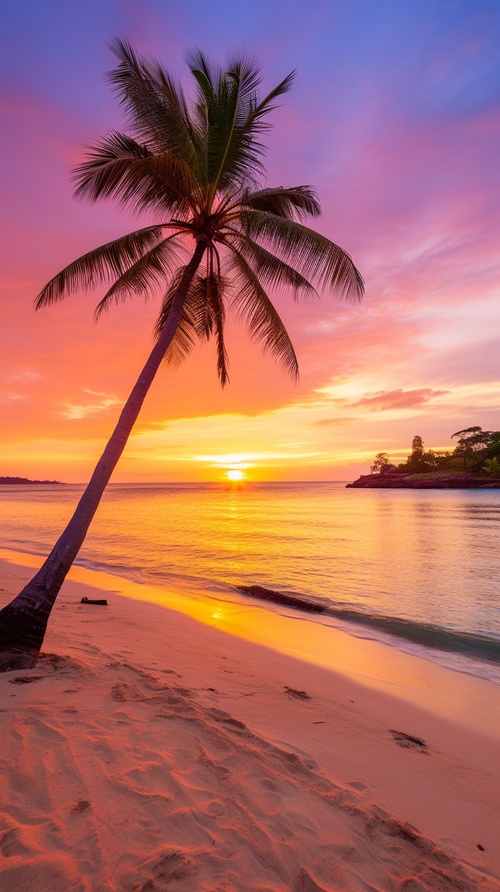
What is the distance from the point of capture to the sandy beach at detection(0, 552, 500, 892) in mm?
2652

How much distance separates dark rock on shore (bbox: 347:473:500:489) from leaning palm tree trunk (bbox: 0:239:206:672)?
346 ft

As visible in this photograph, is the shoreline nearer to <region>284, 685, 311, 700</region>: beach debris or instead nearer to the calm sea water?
the calm sea water

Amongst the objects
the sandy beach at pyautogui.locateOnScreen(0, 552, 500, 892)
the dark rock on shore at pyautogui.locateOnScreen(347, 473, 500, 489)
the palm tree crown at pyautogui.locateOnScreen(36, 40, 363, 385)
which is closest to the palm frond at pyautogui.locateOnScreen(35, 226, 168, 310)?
the palm tree crown at pyautogui.locateOnScreen(36, 40, 363, 385)

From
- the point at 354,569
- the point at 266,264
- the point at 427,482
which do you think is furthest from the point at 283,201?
the point at 427,482

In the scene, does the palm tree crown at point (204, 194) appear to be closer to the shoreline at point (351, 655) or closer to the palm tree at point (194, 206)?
the palm tree at point (194, 206)

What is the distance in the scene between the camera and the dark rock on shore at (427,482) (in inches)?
3984

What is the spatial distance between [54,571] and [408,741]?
510cm

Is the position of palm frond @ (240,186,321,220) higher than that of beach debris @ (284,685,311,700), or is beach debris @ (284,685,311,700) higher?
palm frond @ (240,186,321,220)

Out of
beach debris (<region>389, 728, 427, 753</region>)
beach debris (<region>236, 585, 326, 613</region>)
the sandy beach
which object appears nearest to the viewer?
the sandy beach

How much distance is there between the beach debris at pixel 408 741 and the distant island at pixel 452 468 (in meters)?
105

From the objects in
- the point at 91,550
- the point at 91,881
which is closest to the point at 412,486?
the point at 91,550

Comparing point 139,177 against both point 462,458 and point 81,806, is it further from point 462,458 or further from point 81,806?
point 462,458

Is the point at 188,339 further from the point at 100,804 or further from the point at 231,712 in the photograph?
the point at 100,804

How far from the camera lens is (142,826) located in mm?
2908
